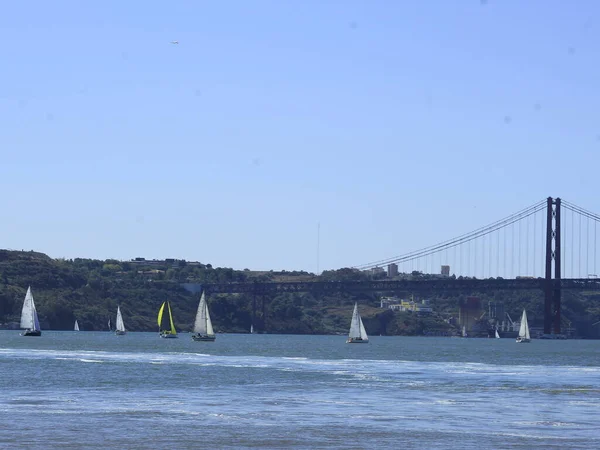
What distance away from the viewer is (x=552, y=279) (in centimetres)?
14238

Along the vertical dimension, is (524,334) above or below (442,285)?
below

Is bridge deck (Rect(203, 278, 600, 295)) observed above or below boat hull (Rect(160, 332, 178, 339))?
above

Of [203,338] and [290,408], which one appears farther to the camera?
[203,338]

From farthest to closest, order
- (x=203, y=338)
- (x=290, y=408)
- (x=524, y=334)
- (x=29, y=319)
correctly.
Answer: (x=524, y=334), (x=29, y=319), (x=203, y=338), (x=290, y=408)

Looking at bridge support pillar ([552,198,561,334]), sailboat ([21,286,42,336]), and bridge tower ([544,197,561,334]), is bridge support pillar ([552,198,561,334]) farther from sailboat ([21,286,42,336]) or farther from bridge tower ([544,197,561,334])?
sailboat ([21,286,42,336])

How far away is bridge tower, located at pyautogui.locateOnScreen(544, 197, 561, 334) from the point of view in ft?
463

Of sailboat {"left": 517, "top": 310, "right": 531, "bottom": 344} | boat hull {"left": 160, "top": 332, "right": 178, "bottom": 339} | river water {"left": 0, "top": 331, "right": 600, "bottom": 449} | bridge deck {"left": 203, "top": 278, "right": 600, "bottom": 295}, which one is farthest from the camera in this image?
sailboat {"left": 517, "top": 310, "right": 531, "bottom": 344}

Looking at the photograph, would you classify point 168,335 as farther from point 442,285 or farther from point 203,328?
point 442,285

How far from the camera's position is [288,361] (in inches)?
2724

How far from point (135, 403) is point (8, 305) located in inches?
5225

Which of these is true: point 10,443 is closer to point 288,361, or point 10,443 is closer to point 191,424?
point 191,424

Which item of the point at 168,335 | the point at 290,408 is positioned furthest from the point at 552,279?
the point at 290,408

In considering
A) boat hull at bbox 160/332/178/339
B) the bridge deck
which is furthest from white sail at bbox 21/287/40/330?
the bridge deck

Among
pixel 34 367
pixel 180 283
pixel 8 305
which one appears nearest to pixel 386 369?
pixel 34 367
